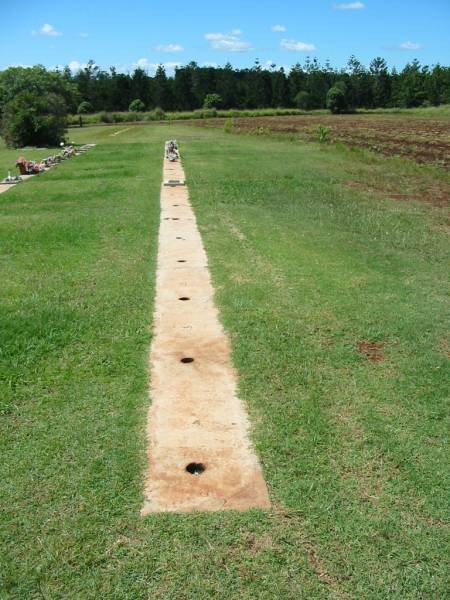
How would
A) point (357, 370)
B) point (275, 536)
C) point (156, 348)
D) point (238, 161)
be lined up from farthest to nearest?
point (238, 161) → point (156, 348) → point (357, 370) → point (275, 536)

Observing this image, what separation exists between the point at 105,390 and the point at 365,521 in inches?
82.6

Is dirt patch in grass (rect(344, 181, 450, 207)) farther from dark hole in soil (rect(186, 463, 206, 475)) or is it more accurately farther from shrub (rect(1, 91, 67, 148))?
shrub (rect(1, 91, 67, 148))

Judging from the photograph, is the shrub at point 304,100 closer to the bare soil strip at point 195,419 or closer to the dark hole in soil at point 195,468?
the bare soil strip at point 195,419

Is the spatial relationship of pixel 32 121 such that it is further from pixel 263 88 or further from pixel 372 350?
pixel 263 88

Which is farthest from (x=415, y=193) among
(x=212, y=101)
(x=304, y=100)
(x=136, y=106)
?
(x=304, y=100)

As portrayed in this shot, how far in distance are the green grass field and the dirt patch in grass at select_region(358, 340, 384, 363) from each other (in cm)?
4

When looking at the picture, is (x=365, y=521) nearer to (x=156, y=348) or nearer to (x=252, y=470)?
(x=252, y=470)

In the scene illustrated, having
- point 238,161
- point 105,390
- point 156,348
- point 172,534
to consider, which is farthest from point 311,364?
point 238,161

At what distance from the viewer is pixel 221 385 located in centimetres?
403

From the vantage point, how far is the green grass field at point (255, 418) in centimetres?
248

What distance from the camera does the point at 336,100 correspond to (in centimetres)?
7444

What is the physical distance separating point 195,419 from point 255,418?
1.35ft

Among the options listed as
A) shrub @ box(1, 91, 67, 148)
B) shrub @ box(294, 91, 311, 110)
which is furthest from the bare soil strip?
shrub @ box(294, 91, 311, 110)

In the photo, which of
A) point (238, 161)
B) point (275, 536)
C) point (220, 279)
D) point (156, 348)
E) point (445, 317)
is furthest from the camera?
point (238, 161)
